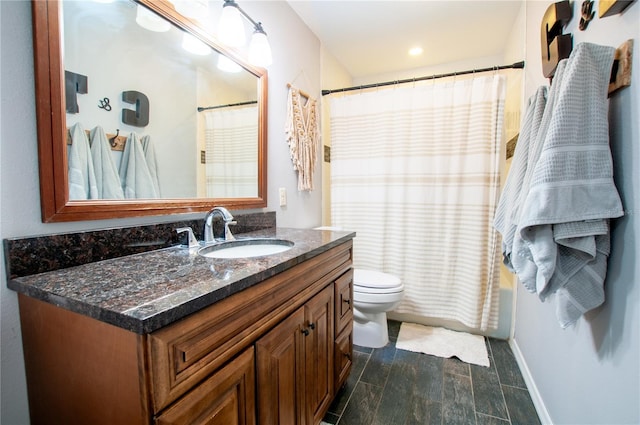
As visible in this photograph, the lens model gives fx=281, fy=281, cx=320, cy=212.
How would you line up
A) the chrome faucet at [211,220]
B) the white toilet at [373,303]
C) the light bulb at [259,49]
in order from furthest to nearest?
the white toilet at [373,303], the light bulb at [259,49], the chrome faucet at [211,220]

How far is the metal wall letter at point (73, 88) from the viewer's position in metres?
0.79

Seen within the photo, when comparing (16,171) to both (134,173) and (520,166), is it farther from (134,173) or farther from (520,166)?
(520,166)

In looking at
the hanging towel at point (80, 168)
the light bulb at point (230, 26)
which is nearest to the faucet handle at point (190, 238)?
the hanging towel at point (80, 168)

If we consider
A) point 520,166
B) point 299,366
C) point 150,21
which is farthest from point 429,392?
point 150,21

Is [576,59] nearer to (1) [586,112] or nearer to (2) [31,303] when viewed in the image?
(1) [586,112]

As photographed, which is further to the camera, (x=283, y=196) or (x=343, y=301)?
(x=283, y=196)

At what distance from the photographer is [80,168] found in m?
0.83

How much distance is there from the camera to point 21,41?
2.33ft

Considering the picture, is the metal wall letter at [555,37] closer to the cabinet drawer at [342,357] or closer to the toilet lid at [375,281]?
the toilet lid at [375,281]

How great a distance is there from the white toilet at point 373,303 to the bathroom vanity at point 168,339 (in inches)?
35.3

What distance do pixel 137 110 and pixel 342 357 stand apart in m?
1.42

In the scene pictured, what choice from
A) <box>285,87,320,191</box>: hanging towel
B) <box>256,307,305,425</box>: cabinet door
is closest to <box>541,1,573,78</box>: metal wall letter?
<box>285,87,320,191</box>: hanging towel

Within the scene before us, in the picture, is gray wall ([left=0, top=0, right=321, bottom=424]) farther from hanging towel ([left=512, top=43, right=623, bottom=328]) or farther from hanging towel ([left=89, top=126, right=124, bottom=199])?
hanging towel ([left=512, top=43, right=623, bottom=328])

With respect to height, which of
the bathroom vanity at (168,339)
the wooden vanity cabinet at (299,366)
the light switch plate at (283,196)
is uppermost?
the light switch plate at (283,196)
